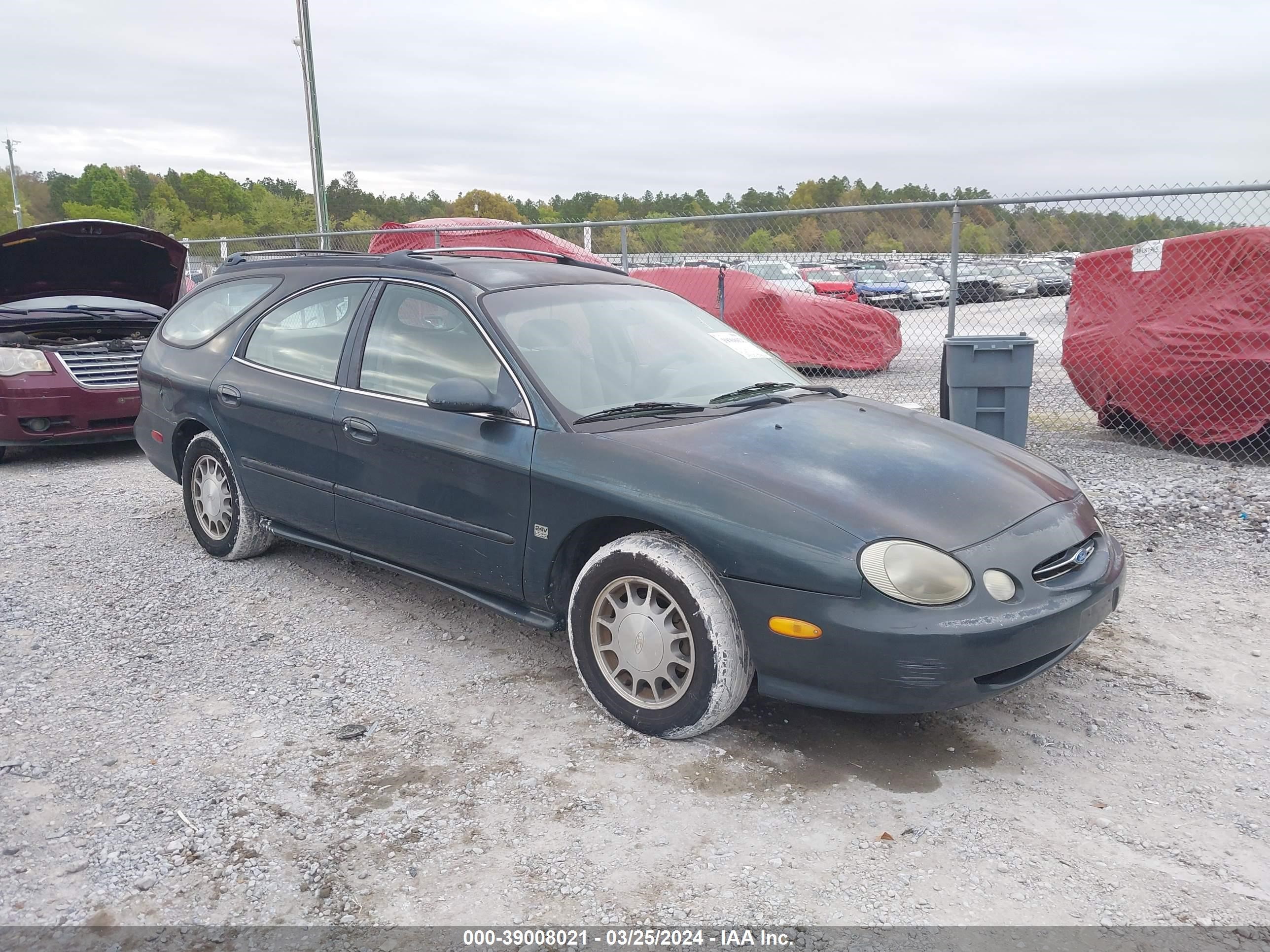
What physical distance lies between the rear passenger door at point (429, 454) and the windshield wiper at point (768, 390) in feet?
2.71

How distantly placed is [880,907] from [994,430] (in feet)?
15.1

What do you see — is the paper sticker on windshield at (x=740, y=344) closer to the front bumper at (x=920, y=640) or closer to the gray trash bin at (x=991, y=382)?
the front bumper at (x=920, y=640)

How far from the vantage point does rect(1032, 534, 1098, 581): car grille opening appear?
10.3 feet

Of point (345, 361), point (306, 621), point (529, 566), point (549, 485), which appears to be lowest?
point (306, 621)

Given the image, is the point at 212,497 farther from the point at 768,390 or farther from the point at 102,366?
the point at 102,366

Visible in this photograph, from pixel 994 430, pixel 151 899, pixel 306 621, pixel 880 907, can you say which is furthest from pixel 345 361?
pixel 994 430

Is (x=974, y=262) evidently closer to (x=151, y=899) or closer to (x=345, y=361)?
(x=345, y=361)

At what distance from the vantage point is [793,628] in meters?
2.99

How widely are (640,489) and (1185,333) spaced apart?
5626 mm

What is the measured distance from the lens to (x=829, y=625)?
115 inches

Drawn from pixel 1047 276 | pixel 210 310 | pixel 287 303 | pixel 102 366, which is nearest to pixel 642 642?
pixel 287 303

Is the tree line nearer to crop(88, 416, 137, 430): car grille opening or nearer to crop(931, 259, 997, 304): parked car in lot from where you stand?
crop(931, 259, 997, 304): parked car in lot

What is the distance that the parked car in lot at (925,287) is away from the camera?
8.74m

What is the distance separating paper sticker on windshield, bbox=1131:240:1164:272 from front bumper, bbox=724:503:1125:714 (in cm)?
525
